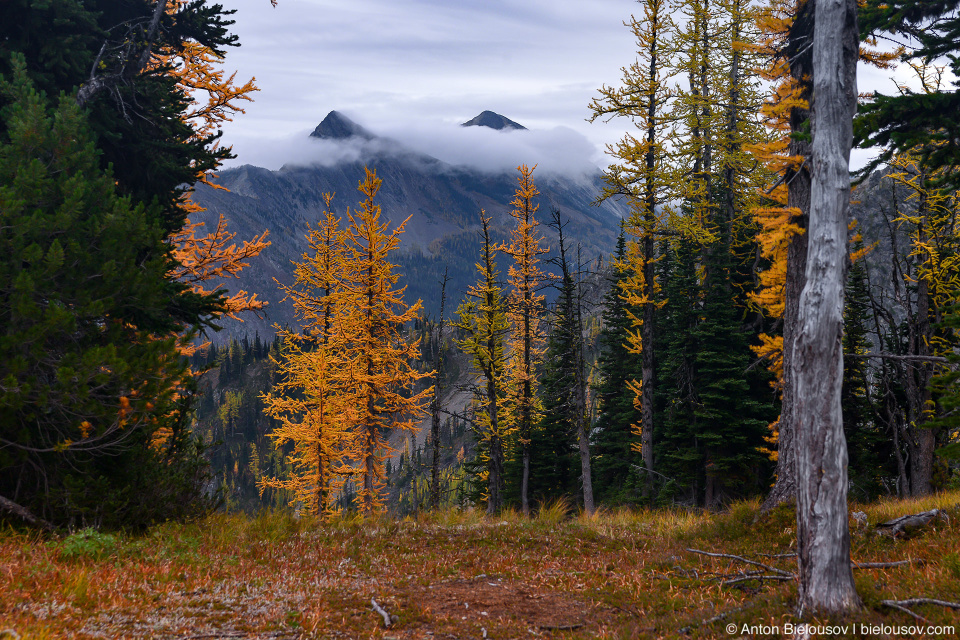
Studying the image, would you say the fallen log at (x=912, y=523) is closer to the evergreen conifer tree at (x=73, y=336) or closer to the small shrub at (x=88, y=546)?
the evergreen conifer tree at (x=73, y=336)

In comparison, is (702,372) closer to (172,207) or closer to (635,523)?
(635,523)

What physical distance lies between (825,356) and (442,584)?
232 inches

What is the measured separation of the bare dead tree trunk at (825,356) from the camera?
4.84 m

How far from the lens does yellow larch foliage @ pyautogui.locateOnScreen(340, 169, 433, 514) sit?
23.3 meters

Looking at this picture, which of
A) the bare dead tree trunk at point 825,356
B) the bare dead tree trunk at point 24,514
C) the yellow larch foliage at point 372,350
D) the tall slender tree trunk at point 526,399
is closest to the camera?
the bare dead tree trunk at point 825,356

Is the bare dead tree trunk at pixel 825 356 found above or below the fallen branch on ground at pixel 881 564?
above

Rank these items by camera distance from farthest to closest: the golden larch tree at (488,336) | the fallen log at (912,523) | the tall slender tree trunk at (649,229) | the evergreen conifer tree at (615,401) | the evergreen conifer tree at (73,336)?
the evergreen conifer tree at (615,401), the golden larch tree at (488,336), the tall slender tree trunk at (649,229), the fallen log at (912,523), the evergreen conifer tree at (73,336)

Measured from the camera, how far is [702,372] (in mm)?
22062

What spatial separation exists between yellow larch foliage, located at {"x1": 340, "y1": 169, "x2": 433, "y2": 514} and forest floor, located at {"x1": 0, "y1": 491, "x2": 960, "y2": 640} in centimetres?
1278

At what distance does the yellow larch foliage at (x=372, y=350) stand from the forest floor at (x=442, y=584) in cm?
1278

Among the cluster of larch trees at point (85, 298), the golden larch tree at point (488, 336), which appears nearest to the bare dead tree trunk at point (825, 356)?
the cluster of larch trees at point (85, 298)

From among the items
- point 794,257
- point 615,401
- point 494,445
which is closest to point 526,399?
point 494,445

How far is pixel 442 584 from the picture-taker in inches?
297

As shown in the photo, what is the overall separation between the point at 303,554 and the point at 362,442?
1620 centimetres
